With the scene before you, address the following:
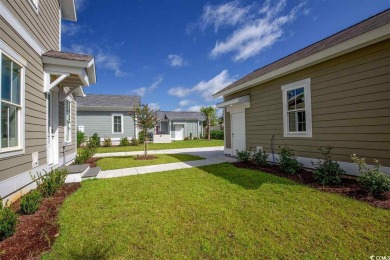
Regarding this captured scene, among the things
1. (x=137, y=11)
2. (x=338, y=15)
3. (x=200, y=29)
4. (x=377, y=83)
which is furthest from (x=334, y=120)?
(x=200, y=29)

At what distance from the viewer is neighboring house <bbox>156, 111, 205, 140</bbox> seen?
29547 mm

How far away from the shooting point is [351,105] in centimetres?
505

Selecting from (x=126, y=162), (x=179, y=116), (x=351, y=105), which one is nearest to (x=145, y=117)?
(x=126, y=162)

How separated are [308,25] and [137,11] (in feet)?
28.0

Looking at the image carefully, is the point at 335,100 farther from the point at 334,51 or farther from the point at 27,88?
the point at 27,88

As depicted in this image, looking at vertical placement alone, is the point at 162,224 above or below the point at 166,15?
below

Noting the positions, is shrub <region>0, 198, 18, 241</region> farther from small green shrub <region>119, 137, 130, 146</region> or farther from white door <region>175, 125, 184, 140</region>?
white door <region>175, 125, 184, 140</region>

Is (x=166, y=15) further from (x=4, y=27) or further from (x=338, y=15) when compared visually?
(x=4, y=27)

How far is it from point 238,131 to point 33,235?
8655 millimetres

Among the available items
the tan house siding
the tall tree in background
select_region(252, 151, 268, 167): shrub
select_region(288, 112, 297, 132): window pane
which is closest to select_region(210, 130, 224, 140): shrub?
the tall tree in background

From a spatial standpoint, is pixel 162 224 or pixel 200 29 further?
pixel 200 29

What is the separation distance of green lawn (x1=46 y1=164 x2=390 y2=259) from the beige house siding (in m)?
1.86

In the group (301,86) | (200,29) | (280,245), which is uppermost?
(200,29)

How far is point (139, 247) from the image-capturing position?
2.45m
